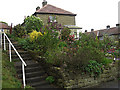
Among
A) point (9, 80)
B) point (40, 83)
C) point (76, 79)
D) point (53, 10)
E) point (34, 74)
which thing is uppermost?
point (53, 10)

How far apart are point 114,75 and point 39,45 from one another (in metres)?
4.57

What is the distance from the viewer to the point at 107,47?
406 inches

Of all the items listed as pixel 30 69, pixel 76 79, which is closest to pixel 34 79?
pixel 30 69

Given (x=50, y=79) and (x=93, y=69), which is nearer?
(x=50, y=79)

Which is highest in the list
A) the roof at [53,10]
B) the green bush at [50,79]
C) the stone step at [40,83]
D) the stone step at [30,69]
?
the roof at [53,10]

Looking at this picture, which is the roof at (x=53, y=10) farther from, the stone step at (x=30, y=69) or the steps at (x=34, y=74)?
the stone step at (x=30, y=69)

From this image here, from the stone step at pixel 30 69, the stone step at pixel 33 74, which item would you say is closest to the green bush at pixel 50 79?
the stone step at pixel 33 74

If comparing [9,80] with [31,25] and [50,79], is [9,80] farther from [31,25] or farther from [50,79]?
[31,25]

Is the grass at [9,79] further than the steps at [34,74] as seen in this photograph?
No

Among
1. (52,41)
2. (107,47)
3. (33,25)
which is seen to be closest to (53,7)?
(33,25)

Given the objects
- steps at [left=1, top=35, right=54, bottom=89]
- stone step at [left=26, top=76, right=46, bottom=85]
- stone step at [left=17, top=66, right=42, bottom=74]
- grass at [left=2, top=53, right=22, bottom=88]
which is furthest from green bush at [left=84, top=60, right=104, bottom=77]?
grass at [left=2, top=53, right=22, bottom=88]

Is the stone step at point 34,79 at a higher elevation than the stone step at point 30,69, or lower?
lower

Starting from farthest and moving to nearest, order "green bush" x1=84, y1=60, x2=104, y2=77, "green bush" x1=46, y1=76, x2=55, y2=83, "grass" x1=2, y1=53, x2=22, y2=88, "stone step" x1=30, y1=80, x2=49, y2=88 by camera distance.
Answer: "green bush" x1=84, y1=60, x2=104, y2=77, "green bush" x1=46, y1=76, x2=55, y2=83, "stone step" x1=30, y1=80, x2=49, y2=88, "grass" x1=2, y1=53, x2=22, y2=88

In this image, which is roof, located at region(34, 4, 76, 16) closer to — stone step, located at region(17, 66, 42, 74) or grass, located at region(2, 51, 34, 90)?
stone step, located at region(17, 66, 42, 74)
